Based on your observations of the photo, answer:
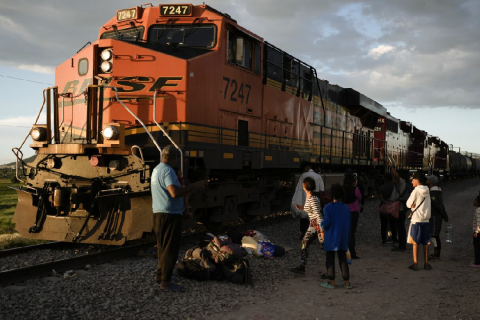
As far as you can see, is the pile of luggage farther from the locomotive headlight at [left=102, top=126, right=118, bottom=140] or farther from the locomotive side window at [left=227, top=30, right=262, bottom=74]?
the locomotive side window at [left=227, top=30, right=262, bottom=74]

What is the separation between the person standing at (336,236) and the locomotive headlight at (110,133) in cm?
325

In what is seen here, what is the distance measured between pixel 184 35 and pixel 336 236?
4527mm

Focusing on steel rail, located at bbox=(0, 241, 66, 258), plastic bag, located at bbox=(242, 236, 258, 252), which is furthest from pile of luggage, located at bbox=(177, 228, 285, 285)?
steel rail, located at bbox=(0, 241, 66, 258)

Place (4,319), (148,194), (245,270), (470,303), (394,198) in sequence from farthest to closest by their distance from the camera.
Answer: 1. (394,198)
2. (148,194)
3. (245,270)
4. (470,303)
5. (4,319)

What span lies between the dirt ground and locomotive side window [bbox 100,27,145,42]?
511cm

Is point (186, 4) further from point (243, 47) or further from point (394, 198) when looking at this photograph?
point (394, 198)

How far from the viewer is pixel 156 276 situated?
17.1 feet

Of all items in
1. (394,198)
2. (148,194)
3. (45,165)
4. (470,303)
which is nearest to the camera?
(470,303)

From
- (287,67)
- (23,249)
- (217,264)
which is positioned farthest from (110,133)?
(287,67)

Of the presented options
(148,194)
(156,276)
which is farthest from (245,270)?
(148,194)

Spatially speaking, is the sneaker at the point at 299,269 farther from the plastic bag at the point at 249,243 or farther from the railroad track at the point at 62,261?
the railroad track at the point at 62,261

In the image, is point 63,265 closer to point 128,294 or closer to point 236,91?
point 128,294

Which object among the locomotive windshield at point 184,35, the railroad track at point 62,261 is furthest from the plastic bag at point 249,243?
the locomotive windshield at point 184,35

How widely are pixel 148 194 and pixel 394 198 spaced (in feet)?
15.5
